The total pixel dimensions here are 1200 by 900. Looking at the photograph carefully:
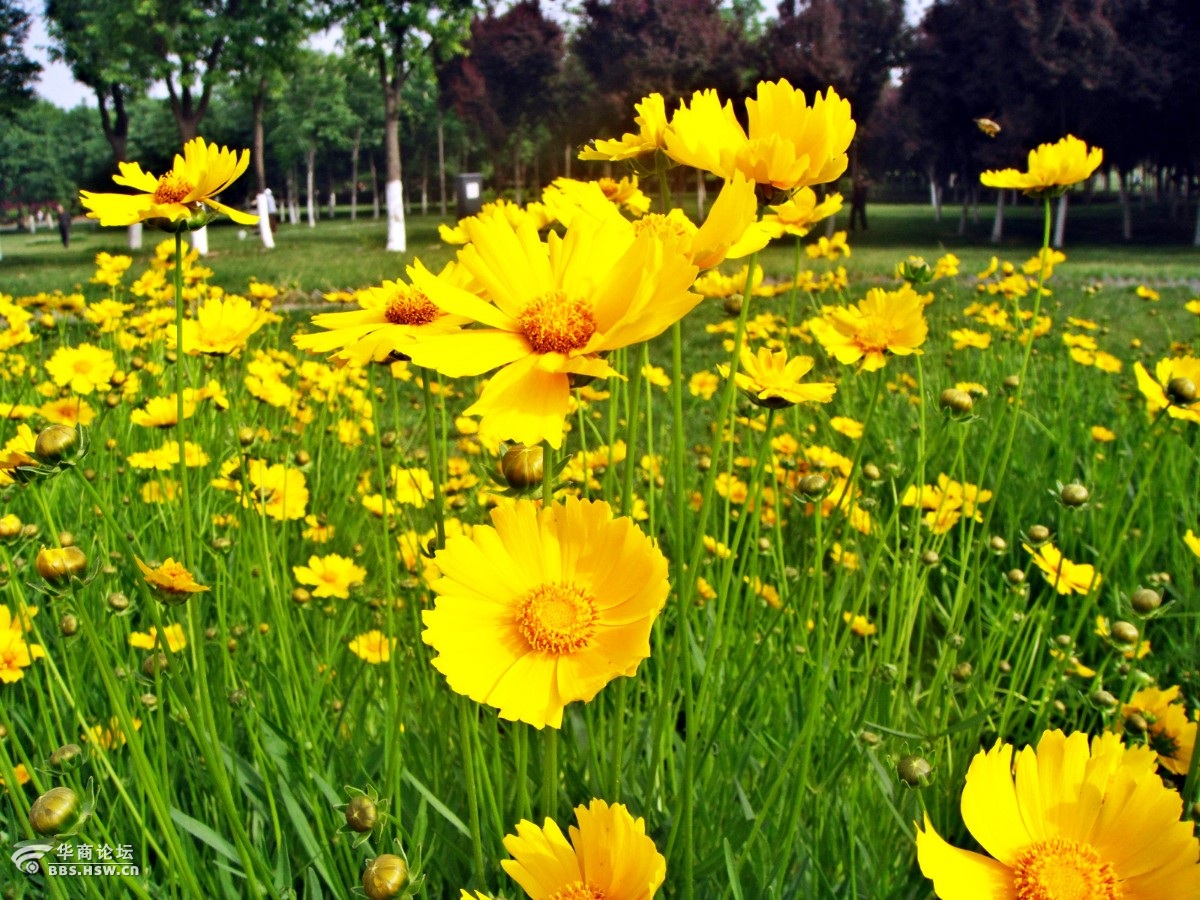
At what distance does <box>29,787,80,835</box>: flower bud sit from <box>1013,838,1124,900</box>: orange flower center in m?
0.58

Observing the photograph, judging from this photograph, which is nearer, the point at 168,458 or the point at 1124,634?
the point at 1124,634

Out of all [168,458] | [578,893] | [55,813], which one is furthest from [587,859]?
[168,458]

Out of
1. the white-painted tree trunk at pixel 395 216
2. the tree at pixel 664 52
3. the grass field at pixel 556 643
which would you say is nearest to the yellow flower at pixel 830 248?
the grass field at pixel 556 643

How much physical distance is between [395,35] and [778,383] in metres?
12.3

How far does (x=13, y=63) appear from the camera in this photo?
13.1 m

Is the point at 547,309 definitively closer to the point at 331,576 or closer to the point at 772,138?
the point at 772,138

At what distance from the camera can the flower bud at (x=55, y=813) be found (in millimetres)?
588

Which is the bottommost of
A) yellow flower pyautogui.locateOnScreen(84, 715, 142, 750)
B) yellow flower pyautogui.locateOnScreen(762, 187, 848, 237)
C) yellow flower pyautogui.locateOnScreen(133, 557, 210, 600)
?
yellow flower pyautogui.locateOnScreen(84, 715, 142, 750)

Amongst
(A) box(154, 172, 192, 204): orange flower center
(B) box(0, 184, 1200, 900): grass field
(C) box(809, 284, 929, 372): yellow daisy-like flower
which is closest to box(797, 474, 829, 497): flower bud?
(B) box(0, 184, 1200, 900): grass field

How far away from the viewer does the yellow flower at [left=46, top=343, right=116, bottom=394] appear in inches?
63.2

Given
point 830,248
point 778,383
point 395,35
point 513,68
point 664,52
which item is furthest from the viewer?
point 513,68

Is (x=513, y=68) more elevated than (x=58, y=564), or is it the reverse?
(x=513, y=68)

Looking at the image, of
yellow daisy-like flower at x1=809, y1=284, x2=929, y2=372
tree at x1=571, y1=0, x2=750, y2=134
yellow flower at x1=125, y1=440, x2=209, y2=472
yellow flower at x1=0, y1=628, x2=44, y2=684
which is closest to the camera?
yellow daisy-like flower at x1=809, y1=284, x2=929, y2=372

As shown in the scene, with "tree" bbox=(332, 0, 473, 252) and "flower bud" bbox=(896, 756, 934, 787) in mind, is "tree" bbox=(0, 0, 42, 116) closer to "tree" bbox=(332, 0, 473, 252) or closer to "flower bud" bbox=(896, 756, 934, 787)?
"tree" bbox=(332, 0, 473, 252)
